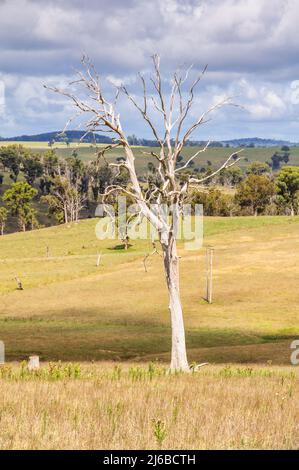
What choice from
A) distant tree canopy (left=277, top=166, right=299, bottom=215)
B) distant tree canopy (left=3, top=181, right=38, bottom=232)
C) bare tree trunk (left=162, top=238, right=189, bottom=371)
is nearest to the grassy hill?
bare tree trunk (left=162, top=238, right=189, bottom=371)

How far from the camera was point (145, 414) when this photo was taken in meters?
12.6

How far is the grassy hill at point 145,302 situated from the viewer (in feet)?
138

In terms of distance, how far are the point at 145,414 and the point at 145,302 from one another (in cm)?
5413

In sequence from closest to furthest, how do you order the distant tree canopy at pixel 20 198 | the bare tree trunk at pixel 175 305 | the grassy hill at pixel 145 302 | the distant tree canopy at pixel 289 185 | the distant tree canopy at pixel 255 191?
the bare tree trunk at pixel 175 305 < the grassy hill at pixel 145 302 < the distant tree canopy at pixel 289 185 < the distant tree canopy at pixel 255 191 < the distant tree canopy at pixel 20 198

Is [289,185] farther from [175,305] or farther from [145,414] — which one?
[145,414]

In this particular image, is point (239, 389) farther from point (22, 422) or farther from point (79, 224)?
point (79, 224)

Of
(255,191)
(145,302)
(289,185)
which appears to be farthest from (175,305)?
(255,191)

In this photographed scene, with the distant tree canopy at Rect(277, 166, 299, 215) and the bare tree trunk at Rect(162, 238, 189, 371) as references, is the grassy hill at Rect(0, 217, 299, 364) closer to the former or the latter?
the bare tree trunk at Rect(162, 238, 189, 371)

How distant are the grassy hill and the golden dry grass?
717 inches

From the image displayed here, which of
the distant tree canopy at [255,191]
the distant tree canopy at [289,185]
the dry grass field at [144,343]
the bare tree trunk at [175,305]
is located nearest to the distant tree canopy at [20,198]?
the dry grass field at [144,343]

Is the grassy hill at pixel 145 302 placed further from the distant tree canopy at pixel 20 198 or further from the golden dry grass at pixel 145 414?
the distant tree canopy at pixel 20 198

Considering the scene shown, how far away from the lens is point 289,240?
103188 millimetres

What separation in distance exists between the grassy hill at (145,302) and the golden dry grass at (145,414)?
1821cm
